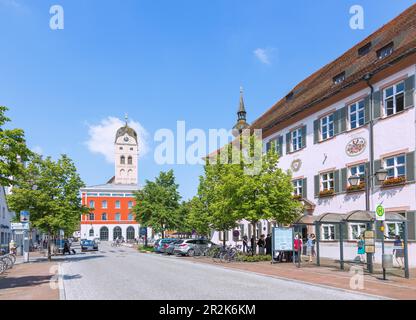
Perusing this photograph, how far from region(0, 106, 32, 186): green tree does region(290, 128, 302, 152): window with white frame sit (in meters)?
21.4

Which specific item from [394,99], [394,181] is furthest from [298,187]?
[394,99]

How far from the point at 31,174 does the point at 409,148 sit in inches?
984

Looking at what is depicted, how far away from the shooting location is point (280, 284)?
16.0 meters

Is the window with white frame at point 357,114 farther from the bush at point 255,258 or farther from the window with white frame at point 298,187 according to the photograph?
the bush at point 255,258

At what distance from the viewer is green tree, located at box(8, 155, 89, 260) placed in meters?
32.8

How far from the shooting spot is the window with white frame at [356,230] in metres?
26.4

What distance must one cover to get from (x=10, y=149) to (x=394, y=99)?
716 inches

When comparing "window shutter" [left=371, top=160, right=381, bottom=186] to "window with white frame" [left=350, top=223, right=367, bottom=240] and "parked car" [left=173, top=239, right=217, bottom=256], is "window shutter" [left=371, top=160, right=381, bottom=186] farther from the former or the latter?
"parked car" [left=173, top=239, right=217, bottom=256]

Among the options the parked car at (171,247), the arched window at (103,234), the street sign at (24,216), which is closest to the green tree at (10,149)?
the street sign at (24,216)

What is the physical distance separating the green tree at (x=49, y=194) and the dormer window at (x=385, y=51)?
2220 cm
